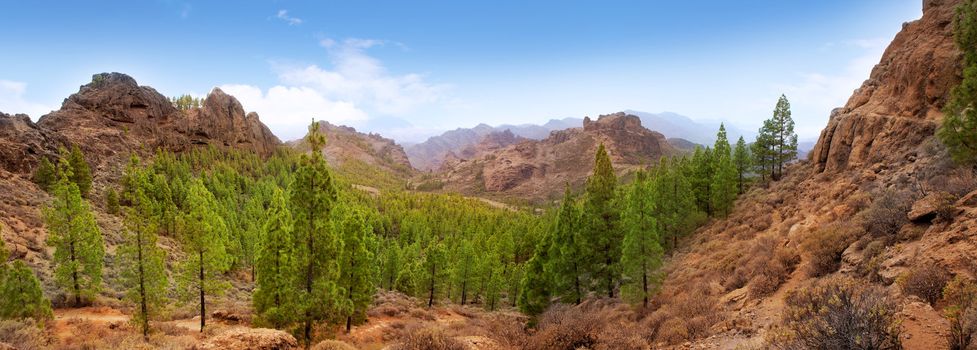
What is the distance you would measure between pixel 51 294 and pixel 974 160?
5602cm

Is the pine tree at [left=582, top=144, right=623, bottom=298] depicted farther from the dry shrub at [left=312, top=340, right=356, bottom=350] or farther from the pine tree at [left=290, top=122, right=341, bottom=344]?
the dry shrub at [left=312, top=340, right=356, bottom=350]

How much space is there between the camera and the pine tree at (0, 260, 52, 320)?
73.5 ft

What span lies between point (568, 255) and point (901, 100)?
32135mm

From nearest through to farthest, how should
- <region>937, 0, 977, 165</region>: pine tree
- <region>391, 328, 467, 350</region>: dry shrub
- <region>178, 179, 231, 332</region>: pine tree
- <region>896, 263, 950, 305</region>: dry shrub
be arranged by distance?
<region>896, 263, 950, 305</region>: dry shrub < <region>391, 328, 467, 350</region>: dry shrub < <region>937, 0, 977, 165</region>: pine tree < <region>178, 179, 231, 332</region>: pine tree

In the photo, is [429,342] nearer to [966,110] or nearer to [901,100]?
[966,110]

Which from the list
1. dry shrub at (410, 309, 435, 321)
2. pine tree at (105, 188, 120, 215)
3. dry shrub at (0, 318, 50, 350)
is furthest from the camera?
pine tree at (105, 188, 120, 215)

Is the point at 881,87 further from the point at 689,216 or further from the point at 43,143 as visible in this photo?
the point at 43,143

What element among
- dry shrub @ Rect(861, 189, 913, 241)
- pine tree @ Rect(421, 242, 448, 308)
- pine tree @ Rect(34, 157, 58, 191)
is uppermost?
pine tree @ Rect(34, 157, 58, 191)

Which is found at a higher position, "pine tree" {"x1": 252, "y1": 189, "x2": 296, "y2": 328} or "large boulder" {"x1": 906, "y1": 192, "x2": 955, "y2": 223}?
"large boulder" {"x1": 906, "y1": 192, "x2": 955, "y2": 223}

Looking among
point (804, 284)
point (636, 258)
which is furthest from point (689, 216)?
point (804, 284)

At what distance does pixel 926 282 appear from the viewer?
10234 millimetres

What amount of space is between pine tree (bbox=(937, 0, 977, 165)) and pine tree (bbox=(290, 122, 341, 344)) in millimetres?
29008

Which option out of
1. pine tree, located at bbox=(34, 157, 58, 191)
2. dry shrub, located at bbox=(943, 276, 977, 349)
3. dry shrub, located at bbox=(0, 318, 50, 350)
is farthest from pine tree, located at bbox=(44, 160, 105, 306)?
dry shrub, located at bbox=(943, 276, 977, 349)

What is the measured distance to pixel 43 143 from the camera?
2598 inches
